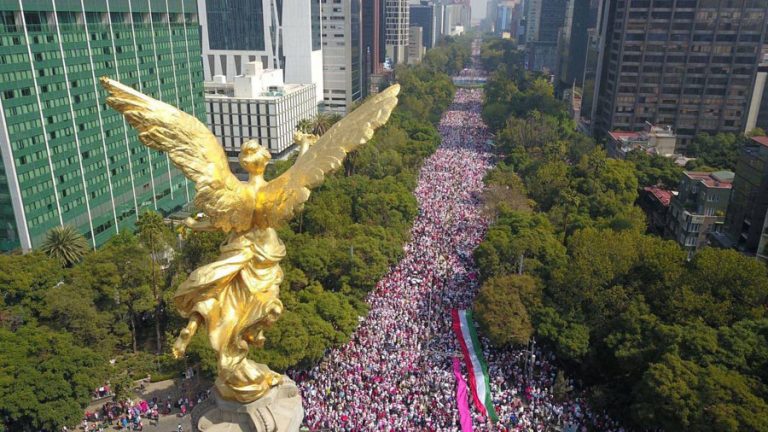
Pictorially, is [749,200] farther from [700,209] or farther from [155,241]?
[155,241]

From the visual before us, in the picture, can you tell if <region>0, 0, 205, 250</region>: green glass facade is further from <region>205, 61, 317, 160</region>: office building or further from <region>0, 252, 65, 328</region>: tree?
<region>205, 61, 317, 160</region>: office building

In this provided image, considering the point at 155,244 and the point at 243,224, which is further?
the point at 155,244

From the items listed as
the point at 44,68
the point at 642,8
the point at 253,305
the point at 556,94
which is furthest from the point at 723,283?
the point at 556,94

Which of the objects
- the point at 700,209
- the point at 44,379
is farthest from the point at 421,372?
the point at 700,209

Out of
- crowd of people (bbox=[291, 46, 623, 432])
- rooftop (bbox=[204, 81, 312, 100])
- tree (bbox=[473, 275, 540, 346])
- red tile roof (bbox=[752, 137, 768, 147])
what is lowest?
crowd of people (bbox=[291, 46, 623, 432])

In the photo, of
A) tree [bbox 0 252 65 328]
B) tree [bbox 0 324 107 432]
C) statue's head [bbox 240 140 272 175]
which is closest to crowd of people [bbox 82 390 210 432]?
tree [bbox 0 324 107 432]
